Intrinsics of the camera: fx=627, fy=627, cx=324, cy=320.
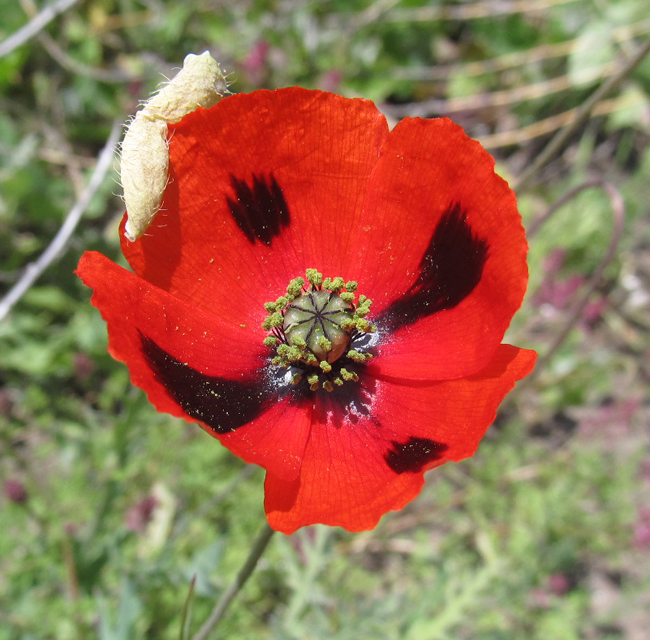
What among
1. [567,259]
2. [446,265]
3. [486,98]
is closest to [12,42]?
[446,265]

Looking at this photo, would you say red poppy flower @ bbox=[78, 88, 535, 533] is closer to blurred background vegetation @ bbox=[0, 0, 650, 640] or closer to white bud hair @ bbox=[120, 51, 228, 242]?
white bud hair @ bbox=[120, 51, 228, 242]

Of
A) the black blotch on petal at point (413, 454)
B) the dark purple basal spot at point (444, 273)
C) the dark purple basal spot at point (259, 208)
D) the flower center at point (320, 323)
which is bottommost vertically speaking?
the black blotch on petal at point (413, 454)

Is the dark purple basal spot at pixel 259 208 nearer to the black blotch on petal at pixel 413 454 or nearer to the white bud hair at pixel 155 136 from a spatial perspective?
the white bud hair at pixel 155 136

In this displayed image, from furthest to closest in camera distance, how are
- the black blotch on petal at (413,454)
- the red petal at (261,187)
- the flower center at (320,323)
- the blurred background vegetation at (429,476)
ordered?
the blurred background vegetation at (429,476), the flower center at (320,323), the red petal at (261,187), the black blotch on petal at (413,454)

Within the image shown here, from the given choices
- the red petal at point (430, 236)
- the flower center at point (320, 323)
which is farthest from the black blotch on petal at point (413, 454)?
the flower center at point (320, 323)

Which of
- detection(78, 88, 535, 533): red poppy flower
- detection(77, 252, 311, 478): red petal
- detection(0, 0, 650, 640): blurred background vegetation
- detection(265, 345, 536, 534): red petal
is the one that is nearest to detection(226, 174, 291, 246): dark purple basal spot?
detection(78, 88, 535, 533): red poppy flower

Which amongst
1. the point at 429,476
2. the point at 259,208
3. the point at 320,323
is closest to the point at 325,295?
the point at 320,323

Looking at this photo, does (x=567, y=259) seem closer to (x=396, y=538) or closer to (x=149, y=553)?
(x=396, y=538)
